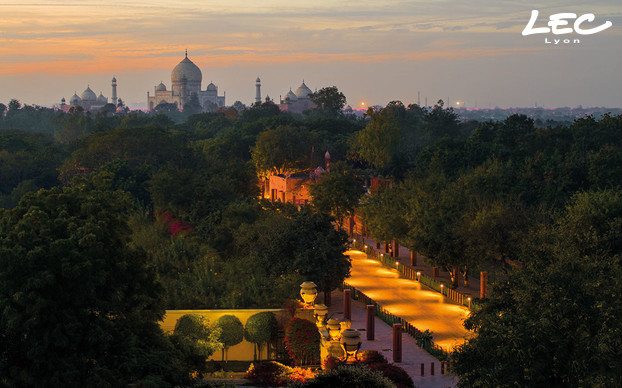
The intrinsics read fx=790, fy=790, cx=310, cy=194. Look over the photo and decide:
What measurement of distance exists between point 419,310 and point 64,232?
15.3 metres

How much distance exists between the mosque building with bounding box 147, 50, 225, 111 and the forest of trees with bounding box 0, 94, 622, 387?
111 m

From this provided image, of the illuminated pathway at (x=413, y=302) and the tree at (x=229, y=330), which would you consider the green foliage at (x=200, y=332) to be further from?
the illuminated pathway at (x=413, y=302)

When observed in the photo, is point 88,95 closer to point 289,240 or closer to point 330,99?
point 330,99

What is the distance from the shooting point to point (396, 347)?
883 inches

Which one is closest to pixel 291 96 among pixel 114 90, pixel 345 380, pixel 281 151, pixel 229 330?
pixel 114 90

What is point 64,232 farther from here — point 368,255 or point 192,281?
point 368,255

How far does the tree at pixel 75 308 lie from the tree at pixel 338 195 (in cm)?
2572

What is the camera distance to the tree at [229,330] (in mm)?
22000

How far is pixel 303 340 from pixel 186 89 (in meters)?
161

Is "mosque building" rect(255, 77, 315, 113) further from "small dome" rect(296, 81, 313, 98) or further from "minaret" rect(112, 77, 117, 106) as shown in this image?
"minaret" rect(112, 77, 117, 106)

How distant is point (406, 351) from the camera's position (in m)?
23.5

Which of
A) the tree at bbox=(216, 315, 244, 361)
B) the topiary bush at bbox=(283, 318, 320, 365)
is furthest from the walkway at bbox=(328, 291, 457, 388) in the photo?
the tree at bbox=(216, 315, 244, 361)

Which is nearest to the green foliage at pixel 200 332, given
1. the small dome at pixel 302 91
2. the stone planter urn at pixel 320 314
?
the stone planter urn at pixel 320 314

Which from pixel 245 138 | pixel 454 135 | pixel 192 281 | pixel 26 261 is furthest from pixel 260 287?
pixel 454 135
